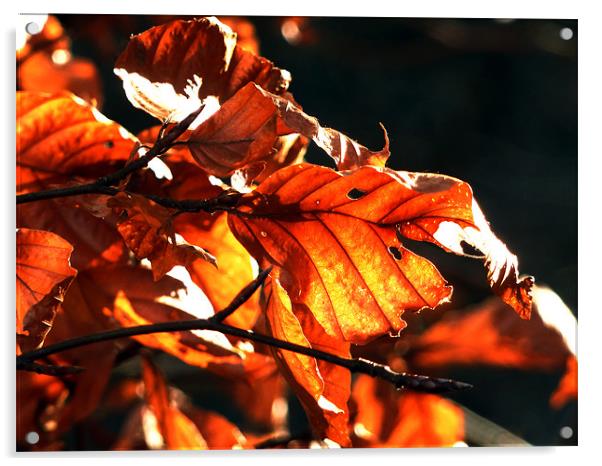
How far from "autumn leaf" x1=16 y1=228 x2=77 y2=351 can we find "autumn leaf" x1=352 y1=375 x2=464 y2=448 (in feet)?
1.26

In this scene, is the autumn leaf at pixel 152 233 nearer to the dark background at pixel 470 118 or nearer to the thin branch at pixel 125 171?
the thin branch at pixel 125 171

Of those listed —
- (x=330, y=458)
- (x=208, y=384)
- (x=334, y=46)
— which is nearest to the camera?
(x=330, y=458)

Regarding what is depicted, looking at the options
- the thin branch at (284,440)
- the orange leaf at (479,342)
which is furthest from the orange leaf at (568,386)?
the thin branch at (284,440)

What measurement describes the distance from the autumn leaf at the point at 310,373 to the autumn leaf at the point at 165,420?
27 cm

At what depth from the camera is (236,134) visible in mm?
447

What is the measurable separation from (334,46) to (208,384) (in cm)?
78

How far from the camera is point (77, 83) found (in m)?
0.98

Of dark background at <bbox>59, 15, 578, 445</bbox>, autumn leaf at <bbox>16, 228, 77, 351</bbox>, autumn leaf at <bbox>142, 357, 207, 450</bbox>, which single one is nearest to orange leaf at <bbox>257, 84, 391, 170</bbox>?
autumn leaf at <bbox>16, 228, 77, 351</bbox>

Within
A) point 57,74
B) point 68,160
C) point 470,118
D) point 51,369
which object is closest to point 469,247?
point 57,74

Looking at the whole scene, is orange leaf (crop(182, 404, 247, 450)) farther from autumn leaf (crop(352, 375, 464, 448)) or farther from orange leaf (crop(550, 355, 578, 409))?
orange leaf (crop(550, 355, 578, 409))

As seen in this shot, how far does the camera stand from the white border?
0.73 metres

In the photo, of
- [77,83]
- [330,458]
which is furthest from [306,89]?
[330,458]

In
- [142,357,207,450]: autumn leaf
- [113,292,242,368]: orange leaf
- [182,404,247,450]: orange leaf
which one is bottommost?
[182,404,247,450]: orange leaf
